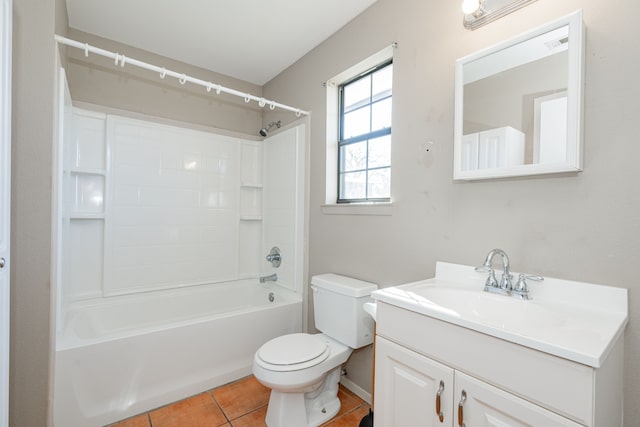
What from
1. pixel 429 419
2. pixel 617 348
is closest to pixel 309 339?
pixel 429 419

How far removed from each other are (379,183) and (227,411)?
68.0 inches

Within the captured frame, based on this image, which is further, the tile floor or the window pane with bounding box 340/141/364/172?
the window pane with bounding box 340/141/364/172

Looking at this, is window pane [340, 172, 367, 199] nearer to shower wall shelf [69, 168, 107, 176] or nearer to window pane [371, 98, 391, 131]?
window pane [371, 98, 391, 131]

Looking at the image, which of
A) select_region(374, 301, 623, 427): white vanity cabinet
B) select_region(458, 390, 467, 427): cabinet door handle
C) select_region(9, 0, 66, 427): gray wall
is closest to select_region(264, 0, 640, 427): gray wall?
select_region(374, 301, 623, 427): white vanity cabinet

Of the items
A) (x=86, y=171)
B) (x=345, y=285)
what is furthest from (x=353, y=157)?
(x=86, y=171)

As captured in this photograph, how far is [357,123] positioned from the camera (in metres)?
2.21

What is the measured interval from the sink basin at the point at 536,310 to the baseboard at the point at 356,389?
1.01m

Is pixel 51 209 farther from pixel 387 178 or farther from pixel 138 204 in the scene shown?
pixel 387 178

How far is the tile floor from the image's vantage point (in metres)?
1.73

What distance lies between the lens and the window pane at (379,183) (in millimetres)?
1966

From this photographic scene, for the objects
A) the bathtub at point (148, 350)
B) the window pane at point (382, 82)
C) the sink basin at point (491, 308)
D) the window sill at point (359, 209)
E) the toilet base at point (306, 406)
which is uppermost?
the window pane at point (382, 82)

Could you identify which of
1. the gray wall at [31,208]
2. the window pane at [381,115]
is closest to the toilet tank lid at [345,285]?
the window pane at [381,115]

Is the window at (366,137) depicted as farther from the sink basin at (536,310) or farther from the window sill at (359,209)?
the sink basin at (536,310)

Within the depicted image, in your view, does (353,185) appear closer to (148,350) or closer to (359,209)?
(359,209)
